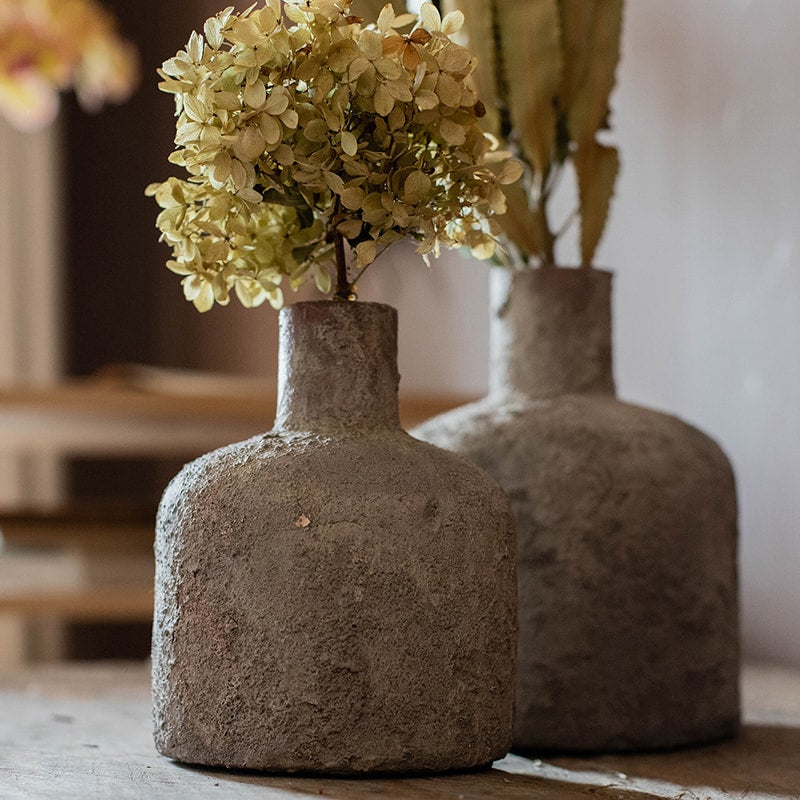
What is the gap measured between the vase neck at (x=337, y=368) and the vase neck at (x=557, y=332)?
0.65 ft

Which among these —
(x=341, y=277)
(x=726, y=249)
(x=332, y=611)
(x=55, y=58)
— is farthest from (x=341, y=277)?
(x=55, y=58)

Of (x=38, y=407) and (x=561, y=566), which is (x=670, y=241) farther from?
(x=38, y=407)

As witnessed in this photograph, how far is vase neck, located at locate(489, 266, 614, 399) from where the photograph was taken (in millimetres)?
911

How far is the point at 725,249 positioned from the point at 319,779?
81cm

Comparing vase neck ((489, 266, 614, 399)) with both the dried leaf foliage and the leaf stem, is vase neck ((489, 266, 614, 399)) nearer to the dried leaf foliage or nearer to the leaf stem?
the dried leaf foliage

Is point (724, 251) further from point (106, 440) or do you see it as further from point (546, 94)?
point (106, 440)

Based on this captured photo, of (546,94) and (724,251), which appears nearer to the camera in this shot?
(546,94)

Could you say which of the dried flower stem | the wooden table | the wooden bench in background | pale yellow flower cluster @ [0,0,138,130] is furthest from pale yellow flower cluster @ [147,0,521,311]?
pale yellow flower cluster @ [0,0,138,130]

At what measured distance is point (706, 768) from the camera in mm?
799

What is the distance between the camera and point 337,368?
2.41 ft

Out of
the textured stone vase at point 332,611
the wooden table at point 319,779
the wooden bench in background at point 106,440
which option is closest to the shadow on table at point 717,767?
the wooden table at point 319,779

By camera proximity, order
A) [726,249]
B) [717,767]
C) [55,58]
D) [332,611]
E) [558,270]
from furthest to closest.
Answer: [55,58] < [726,249] < [558,270] < [717,767] < [332,611]

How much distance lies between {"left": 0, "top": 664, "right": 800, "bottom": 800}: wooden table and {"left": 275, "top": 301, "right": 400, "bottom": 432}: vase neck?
0.69ft

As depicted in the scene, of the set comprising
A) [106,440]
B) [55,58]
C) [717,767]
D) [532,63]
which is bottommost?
[717,767]
